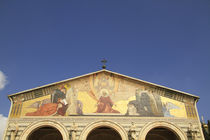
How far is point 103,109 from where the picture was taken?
13617 millimetres

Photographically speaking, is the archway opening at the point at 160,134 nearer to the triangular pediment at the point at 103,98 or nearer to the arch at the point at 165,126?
the arch at the point at 165,126

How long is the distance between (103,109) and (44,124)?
386 cm

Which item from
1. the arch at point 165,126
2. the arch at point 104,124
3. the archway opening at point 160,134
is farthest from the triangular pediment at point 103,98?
the archway opening at point 160,134

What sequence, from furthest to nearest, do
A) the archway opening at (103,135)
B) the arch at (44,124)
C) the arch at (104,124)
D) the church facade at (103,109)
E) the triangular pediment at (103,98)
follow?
the archway opening at (103,135) → the triangular pediment at (103,98) → the church facade at (103,109) → the arch at (104,124) → the arch at (44,124)

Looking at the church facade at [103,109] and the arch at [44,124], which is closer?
the arch at [44,124]

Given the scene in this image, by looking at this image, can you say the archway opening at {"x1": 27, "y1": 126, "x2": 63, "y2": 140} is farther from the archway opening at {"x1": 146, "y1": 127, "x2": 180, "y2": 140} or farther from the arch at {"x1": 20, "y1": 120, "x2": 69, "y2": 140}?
the archway opening at {"x1": 146, "y1": 127, "x2": 180, "y2": 140}

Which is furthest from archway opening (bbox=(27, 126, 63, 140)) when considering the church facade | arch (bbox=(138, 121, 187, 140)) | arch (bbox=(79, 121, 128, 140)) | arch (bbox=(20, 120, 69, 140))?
arch (bbox=(138, 121, 187, 140))

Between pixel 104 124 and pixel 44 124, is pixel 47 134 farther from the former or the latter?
pixel 104 124

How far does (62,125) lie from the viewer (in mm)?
12867

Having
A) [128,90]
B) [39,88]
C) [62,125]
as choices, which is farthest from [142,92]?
[39,88]

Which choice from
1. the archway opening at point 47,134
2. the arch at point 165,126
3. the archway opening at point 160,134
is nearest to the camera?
the arch at point 165,126

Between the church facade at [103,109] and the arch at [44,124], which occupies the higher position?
the church facade at [103,109]

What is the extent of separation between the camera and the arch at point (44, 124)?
41.0 ft

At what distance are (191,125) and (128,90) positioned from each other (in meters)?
4.66
